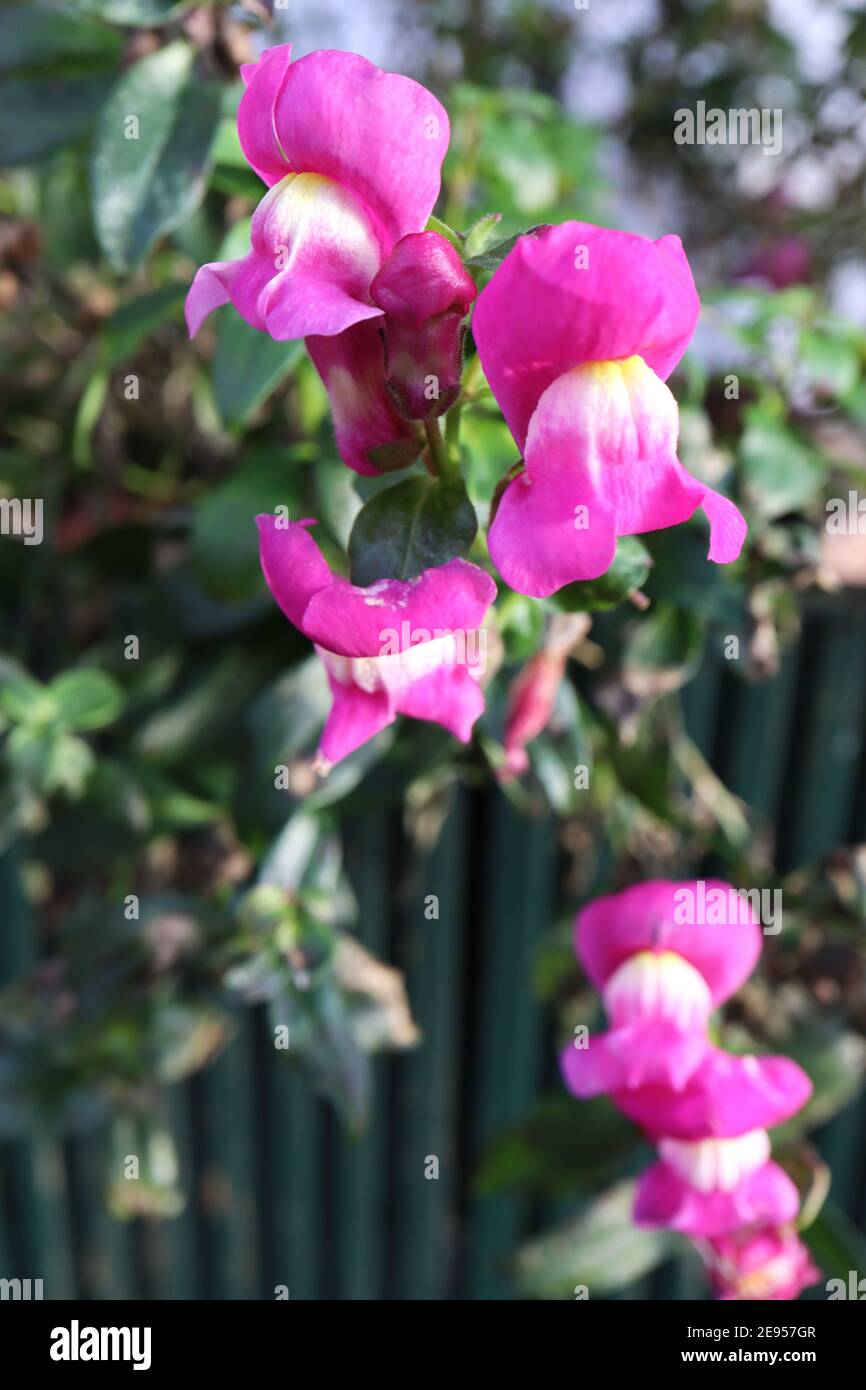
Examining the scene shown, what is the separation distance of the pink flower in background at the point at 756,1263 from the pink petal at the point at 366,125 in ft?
1.86

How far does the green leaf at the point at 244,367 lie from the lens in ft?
1.73

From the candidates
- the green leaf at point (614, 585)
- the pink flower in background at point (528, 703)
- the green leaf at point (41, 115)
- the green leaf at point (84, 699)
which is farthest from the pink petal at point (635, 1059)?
the green leaf at point (41, 115)

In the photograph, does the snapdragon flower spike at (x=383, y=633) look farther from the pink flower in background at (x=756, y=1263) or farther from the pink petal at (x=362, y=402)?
the pink flower in background at (x=756, y=1263)

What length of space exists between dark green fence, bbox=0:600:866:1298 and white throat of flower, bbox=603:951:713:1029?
40 cm

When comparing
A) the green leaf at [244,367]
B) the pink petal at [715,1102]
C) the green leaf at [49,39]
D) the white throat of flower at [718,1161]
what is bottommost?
the white throat of flower at [718,1161]

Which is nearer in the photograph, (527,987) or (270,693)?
(270,693)

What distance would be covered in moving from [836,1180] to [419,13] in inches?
55.0

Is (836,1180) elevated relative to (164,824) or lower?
lower

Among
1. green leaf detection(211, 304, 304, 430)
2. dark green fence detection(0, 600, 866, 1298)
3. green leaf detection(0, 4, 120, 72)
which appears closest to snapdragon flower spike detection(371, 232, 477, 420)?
green leaf detection(211, 304, 304, 430)

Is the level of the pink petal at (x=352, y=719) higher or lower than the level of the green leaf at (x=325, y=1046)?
higher

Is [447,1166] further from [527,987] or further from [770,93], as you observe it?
[770,93]

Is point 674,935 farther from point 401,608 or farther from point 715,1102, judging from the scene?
point 401,608

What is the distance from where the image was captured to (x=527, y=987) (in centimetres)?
108
